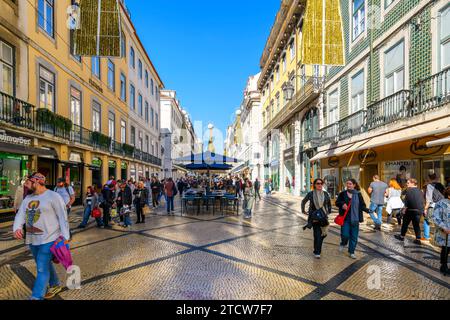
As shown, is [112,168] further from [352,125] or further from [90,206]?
[352,125]

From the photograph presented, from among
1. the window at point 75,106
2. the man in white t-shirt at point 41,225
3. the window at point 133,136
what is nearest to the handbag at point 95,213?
the man in white t-shirt at point 41,225

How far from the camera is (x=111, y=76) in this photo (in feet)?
75.0

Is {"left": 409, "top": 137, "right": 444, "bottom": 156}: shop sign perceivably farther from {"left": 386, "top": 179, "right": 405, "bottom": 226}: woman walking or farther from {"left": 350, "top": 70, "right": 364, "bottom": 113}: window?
{"left": 350, "top": 70, "right": 364, "bottom": 113}: window

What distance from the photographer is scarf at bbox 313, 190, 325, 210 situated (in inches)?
239

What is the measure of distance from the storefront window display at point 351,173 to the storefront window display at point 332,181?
78 cm

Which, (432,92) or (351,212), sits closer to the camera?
(351,212)

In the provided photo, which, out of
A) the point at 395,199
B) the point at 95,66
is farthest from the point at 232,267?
the point at 95,66

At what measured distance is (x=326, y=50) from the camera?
12047 mm

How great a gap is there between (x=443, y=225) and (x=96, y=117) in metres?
19.8

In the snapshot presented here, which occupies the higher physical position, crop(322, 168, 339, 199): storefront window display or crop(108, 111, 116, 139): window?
crop(108, 111, 116, 139): window

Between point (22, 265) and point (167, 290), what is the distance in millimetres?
3088

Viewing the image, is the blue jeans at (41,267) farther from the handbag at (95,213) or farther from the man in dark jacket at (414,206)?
the man in dark jacket at (414,206)

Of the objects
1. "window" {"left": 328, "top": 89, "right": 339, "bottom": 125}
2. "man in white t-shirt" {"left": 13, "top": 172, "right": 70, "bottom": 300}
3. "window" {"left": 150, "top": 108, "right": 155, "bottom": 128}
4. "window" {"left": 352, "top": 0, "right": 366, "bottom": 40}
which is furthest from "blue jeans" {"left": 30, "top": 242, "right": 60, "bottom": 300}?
"window" {"left": 150, "top": 108, "right": 155, "bottom": 128}

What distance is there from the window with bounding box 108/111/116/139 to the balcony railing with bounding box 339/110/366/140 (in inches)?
630
